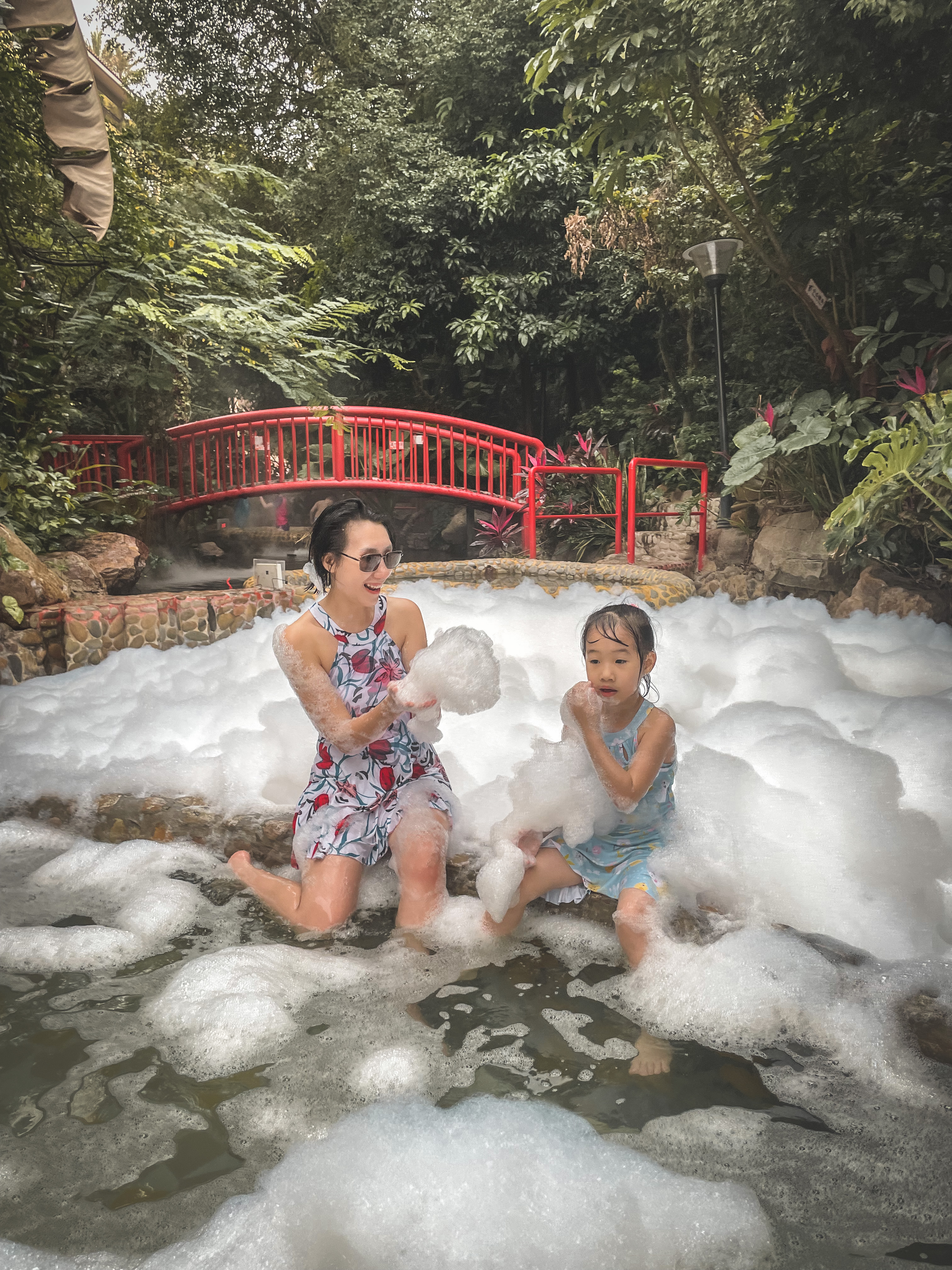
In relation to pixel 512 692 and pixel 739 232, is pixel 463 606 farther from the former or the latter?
pixel 739 232

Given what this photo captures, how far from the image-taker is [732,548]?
5.96 meters

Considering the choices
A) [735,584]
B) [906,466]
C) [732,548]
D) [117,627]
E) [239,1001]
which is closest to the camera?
[239,1001]

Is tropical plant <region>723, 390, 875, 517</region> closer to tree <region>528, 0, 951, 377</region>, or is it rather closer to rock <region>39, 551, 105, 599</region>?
tree <region>528, 0, 951, 377</region>

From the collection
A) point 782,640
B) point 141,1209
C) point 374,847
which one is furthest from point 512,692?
point 141,1209

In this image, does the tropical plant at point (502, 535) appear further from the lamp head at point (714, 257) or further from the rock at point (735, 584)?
the lamp head at point (714, 257)

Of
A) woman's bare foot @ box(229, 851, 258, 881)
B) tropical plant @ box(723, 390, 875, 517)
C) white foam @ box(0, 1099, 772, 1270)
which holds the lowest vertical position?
white foam @ box(0, 1099, 772, 1270)

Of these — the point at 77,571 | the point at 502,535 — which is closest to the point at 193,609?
the point at 77,571

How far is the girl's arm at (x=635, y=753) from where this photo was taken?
5.13 feet

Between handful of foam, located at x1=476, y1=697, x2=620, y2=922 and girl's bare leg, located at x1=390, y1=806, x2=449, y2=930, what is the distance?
0.35ft

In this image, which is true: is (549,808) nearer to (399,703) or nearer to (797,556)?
(399,703)

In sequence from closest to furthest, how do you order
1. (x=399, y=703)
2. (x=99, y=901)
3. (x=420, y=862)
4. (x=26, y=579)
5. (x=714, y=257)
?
1. (x=399, y=703)
2. (x=420, y=862)
3. (x=99, y=901)
4. (x=26, y=579)
5. (x=714, y=257)

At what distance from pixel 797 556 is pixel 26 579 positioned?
433cm

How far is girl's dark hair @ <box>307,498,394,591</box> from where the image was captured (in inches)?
69.4

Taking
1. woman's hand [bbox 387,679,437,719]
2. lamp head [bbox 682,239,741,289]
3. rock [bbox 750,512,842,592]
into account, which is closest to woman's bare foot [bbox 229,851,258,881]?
woman's hand [bbox 387,679,437,719]
